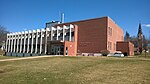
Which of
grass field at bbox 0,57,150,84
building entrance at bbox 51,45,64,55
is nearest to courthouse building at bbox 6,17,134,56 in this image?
building entrance at bbox 51,45,64,55

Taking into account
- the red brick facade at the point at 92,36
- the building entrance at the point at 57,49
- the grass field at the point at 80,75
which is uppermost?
the red brick facade at the point at 92,36

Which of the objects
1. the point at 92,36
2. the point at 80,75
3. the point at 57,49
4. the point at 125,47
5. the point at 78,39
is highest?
the point at 92,36

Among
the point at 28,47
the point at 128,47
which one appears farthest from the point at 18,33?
the point at 128,47

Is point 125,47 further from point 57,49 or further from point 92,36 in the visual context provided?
point 57,49

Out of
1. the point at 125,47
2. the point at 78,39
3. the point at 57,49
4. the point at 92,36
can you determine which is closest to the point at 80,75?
the point at 57,49

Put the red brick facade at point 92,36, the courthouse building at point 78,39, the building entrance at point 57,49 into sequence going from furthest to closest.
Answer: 1. the red brick facade at point 92,36
2. the courthouse building at point 78,39
3. the building entrance at point 57,49

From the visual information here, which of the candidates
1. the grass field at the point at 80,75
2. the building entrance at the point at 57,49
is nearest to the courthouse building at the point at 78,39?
the building entrance at the point at 57,49

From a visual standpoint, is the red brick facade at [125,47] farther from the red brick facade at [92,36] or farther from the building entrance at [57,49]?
the building entrance at [57,49]

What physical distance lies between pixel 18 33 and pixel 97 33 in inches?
1371

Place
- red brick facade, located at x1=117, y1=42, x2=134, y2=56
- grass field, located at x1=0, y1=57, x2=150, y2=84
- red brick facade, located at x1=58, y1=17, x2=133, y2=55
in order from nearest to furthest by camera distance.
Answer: grass field, located at x1=0, y1=57, x2=150, y2=84
red brick facade, located at x1=58, y1=17, x2=133, y2=55
red brick facade, located at x1=117, y1=42, x2=134, y2=56

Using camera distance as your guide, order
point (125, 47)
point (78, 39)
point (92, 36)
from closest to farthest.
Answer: point (92, 36), point (78, 39), point (125, 47)

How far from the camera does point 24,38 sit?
63.9m

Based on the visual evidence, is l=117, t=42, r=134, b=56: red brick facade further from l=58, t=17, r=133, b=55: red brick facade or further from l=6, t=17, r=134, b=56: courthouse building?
l=58, t=17, r=133, b=55: red brick facade

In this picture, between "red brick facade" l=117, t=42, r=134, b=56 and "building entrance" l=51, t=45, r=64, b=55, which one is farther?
"red brick facade" l=117, t=42, r=134, b=56
